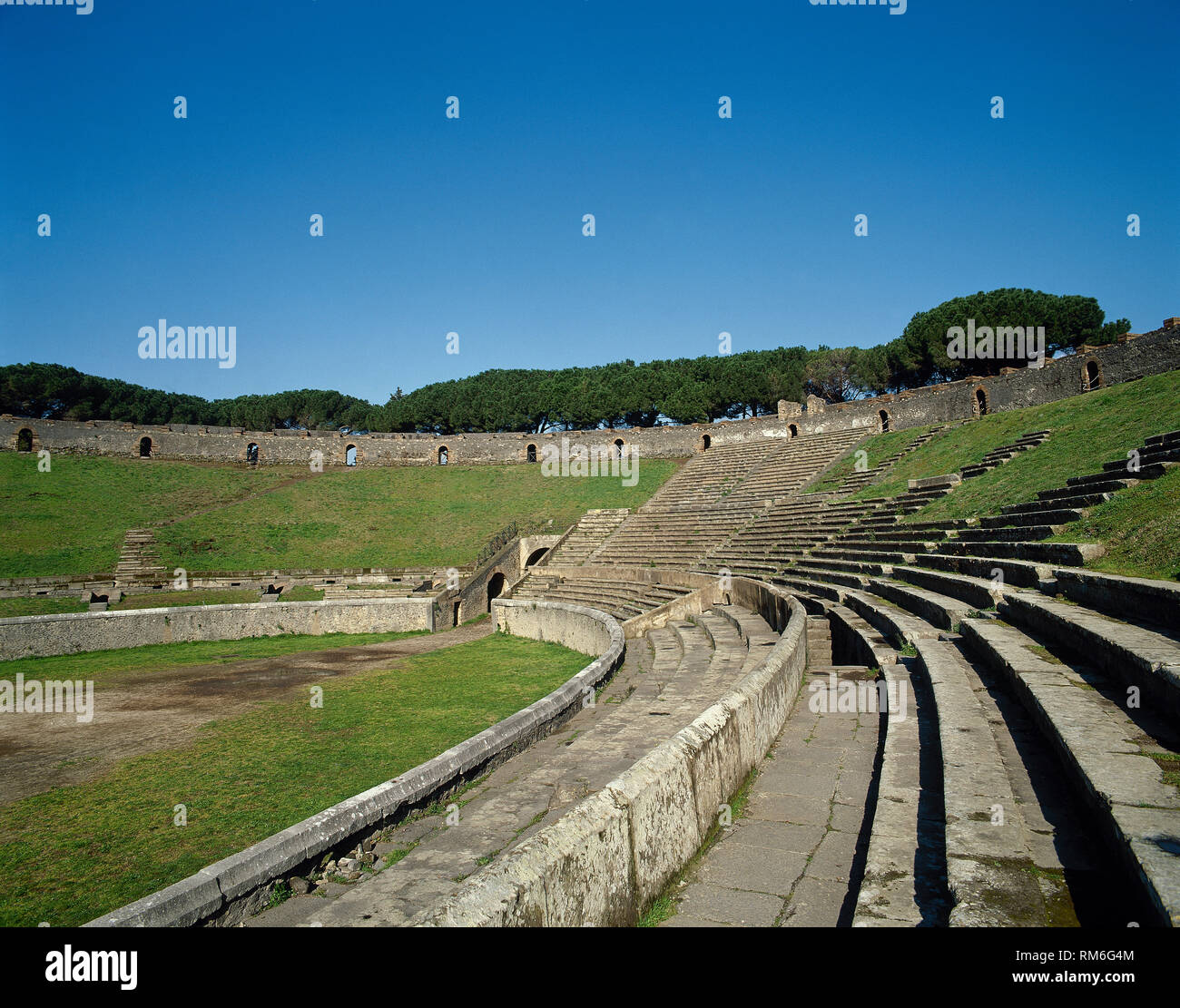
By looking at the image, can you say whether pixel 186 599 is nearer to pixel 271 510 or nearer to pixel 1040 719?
pixel 271 510

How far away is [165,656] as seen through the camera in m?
16.3

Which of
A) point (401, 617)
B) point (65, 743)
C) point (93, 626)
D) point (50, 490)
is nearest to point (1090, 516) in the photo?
point (65, 743)

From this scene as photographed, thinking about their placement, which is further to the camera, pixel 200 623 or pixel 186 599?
pixel 186 599

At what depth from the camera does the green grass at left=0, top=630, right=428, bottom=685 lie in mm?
14500

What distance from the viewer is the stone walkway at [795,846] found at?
3029 millimetres

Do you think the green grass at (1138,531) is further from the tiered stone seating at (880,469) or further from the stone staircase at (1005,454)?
the tiered stone seating at (880,469)

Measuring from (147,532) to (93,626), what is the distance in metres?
15.3

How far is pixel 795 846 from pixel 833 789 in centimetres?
95

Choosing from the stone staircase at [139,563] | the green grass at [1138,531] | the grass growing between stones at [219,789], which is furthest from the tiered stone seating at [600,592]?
the stone staircase at [139,563]

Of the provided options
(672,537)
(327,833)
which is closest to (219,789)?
(327,833)

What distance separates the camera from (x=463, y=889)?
2332mm

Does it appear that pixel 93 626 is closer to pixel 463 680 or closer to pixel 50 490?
pixel 463 680

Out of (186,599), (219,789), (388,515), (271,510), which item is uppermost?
(271,510)

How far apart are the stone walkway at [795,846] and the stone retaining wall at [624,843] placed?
18 cm
